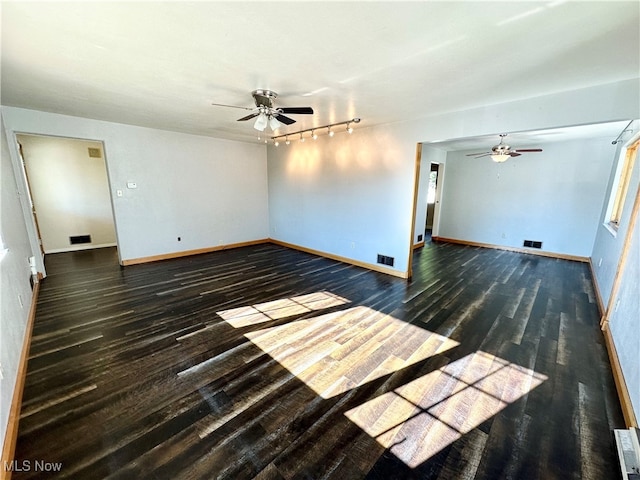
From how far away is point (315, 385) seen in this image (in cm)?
204

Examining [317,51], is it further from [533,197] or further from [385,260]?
[533,197]

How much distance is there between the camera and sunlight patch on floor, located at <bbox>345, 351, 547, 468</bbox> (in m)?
1.62

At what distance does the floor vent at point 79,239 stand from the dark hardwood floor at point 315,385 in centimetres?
263

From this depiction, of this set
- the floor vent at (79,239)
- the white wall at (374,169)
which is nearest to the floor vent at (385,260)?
the white wall at (374,169)

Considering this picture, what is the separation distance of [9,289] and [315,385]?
2.57 meters

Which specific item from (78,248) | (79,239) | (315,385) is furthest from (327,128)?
(78,248)

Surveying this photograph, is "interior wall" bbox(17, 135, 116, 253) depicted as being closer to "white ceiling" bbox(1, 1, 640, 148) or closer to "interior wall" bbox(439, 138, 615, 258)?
"white ceiling" bbox(1, 1, 640, 148)

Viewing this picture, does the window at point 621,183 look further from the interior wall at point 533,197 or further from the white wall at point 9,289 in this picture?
the white wall at point 9,289

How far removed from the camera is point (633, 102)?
2.46 meters

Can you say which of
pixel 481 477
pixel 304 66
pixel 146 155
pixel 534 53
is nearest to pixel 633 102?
pixel 534 53

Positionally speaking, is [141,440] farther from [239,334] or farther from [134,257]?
[134,257]

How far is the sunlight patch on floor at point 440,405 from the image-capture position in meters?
1.62

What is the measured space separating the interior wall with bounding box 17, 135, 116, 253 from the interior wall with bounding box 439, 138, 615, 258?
28.2 feet

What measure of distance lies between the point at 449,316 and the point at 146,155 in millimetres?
5678
